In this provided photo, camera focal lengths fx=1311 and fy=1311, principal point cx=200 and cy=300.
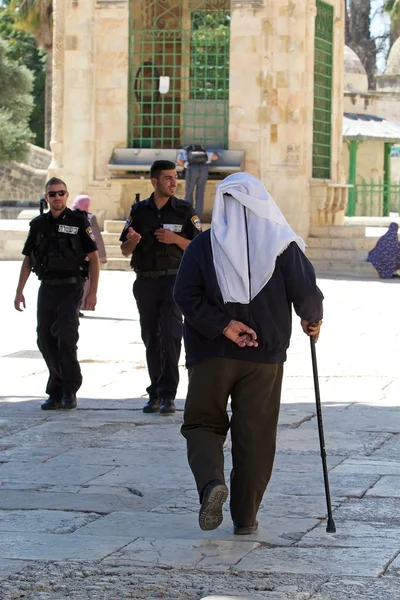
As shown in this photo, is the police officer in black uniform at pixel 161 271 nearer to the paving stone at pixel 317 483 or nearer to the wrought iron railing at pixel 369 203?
the paving stone at pixel 317 483

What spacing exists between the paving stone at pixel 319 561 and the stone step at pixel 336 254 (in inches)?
669

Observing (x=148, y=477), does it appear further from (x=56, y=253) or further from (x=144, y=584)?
(x=56, y=253)

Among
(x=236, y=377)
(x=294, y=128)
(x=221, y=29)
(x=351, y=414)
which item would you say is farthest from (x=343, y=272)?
(x=236, y=377)

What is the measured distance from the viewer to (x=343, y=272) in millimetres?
21922

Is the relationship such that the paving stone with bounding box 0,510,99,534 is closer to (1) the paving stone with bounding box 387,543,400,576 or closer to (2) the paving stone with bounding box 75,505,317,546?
(2) the paving stone with bounding box 75,505,317,546

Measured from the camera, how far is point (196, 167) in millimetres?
21703

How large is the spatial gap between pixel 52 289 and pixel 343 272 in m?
13.1

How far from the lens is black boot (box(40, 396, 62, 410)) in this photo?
9391 mm

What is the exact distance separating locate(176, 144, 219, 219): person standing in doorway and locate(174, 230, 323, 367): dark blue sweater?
16.0 metres

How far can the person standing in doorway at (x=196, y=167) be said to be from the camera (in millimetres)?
21688

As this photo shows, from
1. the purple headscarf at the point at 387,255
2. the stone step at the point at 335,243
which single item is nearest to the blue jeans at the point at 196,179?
→ the stone step at the point at 335,243

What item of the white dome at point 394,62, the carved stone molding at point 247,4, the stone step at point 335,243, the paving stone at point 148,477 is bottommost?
the paving stone at point 148,477

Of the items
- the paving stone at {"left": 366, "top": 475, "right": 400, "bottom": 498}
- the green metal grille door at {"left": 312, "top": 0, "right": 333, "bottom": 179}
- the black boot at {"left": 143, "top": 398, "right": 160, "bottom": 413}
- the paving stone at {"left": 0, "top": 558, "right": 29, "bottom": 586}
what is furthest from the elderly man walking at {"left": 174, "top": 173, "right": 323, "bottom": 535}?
the green metal grille door at {"left": 312, "top": 0, "right": 333, "bottom": 179}

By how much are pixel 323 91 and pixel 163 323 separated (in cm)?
1563
